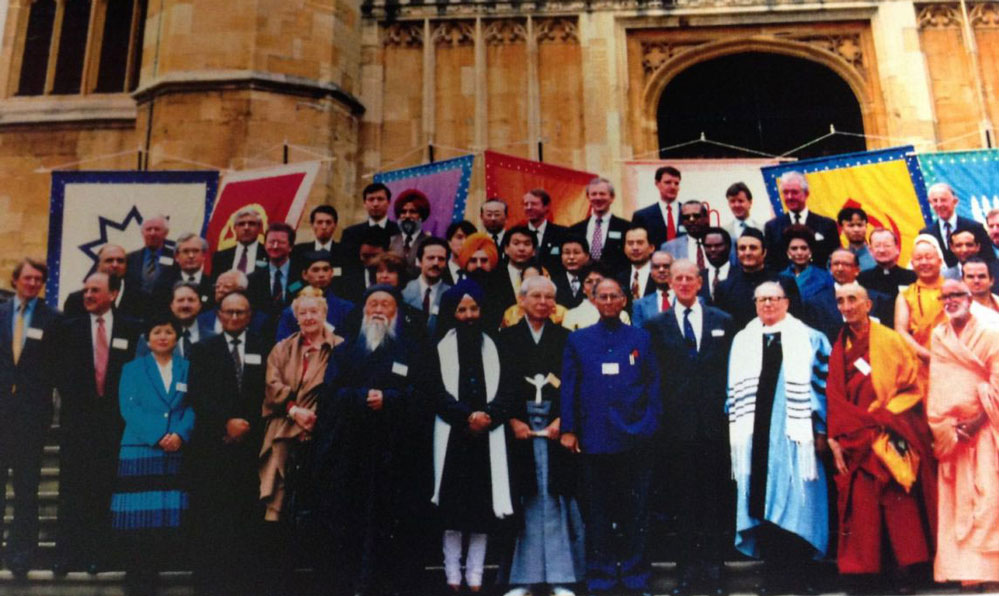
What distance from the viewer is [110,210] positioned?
937 centimetres

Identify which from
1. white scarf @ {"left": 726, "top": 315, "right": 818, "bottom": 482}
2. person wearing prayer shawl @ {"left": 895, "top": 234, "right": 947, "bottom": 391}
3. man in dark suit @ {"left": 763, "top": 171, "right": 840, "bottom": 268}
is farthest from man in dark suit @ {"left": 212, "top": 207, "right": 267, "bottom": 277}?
person wearing prayer shawl @ {"left": 895, "top": 234, "right": 947, "bottom": 391}

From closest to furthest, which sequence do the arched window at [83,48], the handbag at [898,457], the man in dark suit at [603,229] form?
the handbag at [898,457] < the man in dark suit at [603,229] < the arched window at [83,48]

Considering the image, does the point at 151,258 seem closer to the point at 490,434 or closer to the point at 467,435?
the point at 467,435

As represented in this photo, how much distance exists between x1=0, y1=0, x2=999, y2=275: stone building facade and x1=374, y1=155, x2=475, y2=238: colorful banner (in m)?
1.11

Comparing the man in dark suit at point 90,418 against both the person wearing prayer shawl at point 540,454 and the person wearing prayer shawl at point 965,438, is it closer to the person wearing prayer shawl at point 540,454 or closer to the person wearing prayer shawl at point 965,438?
the person wearing prayer shawl at point 540,454

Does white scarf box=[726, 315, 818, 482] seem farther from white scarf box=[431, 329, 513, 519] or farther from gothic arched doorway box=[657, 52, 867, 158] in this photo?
gothic arched doorway box=[657, 52, 867, 158]

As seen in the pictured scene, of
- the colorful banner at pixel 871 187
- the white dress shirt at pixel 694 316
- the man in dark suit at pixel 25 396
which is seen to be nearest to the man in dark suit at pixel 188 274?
the man in dark suit at pixel 25 396

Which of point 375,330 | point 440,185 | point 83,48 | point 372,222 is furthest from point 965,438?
point 83,48

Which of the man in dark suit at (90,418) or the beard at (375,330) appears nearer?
the man in dark suit at (90,418)

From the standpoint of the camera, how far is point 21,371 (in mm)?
8508

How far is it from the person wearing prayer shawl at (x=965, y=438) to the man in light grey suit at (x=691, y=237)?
2.39 metres

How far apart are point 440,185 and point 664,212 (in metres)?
2.43

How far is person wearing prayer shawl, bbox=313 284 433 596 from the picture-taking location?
757 cm

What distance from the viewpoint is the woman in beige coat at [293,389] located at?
8078mm
